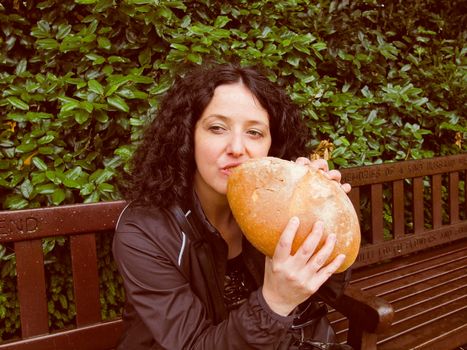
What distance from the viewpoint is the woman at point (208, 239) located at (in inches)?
48.6

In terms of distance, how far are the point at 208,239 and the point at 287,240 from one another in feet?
1.70

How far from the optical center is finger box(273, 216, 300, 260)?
3.85ft

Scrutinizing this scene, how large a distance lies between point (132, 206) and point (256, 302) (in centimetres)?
69

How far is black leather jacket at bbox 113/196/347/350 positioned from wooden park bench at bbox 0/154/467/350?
0.36 m

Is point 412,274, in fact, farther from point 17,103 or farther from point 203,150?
point 17,103

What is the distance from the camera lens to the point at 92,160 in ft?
8.36

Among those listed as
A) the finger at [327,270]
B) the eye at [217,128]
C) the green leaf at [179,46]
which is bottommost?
the finger at [327,270]

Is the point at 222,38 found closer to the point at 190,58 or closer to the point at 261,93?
the point at 190,58

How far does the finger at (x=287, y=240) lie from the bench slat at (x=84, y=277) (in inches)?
43.4

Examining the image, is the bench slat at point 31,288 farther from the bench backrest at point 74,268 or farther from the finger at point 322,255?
the finger at point 322,255

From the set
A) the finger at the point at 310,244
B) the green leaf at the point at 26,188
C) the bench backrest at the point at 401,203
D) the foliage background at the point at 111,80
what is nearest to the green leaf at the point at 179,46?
the foliage background at the point at 111,80

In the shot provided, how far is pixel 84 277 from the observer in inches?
79.0

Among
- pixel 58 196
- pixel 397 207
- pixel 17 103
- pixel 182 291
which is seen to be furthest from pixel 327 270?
pixel 397 207

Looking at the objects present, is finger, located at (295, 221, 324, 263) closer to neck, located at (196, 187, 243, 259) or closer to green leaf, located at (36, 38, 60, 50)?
neck, located at (196, 187, 243, 259)
